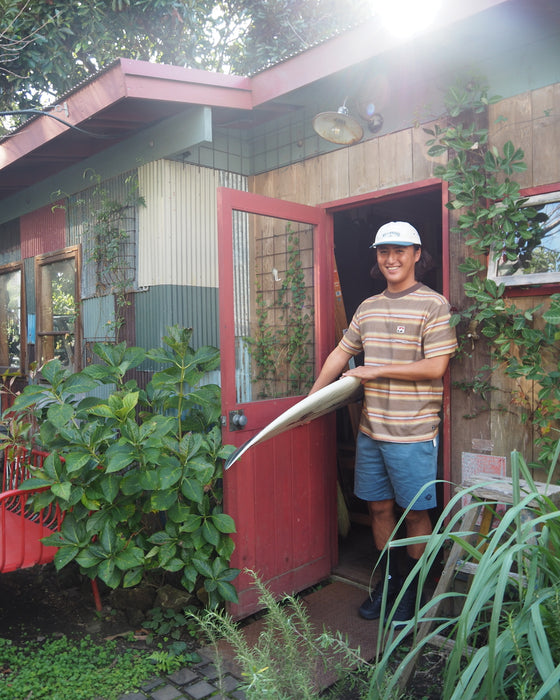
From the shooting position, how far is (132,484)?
9.02ft

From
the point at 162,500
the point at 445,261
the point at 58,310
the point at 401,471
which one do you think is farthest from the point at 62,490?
the point at 58,310

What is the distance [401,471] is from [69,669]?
1783 mm

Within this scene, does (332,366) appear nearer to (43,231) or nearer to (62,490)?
(62,490)

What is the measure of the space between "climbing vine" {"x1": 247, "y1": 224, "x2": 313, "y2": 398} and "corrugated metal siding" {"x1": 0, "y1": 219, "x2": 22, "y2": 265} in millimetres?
3387

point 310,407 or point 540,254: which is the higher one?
point 540,254

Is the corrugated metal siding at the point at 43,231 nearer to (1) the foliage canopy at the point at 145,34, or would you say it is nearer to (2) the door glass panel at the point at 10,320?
(2) the door glass panel at the point at 10,320

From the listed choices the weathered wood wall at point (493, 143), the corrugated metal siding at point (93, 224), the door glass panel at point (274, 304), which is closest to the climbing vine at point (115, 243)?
the corrugated metal siding at point (93, 224)

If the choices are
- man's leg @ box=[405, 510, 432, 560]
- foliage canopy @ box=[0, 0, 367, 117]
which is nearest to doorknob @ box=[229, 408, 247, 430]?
man's leg @ box=[405, 510, 432, 560]

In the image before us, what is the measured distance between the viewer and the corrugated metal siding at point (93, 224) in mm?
3990


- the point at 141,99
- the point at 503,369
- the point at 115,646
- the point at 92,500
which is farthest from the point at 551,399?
the point at 141,99

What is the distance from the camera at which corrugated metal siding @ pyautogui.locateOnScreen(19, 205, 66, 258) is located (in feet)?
16.3

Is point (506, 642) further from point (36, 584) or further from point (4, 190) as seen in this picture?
point (4, 190)

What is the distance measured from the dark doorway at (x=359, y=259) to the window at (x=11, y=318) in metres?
3.24

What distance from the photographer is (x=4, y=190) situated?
5570 millimetres
